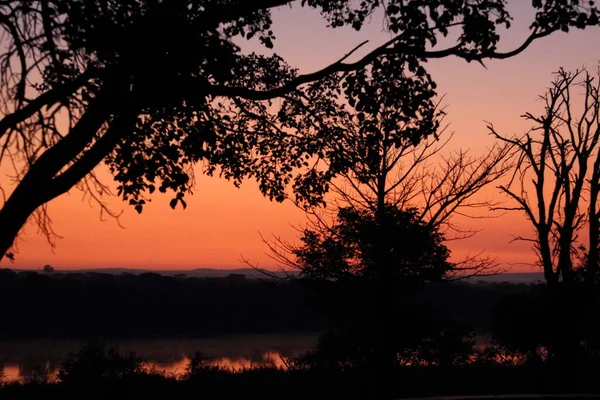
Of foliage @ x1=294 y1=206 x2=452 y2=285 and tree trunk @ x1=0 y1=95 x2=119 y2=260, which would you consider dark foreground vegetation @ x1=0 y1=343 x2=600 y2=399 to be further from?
tree trunk @ x1=0 y1=95 x2=119 y2=260

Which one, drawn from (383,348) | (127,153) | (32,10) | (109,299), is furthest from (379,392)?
(109,299)

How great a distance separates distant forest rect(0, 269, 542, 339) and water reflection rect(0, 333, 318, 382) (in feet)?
12.0

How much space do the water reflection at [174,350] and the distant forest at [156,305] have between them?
3.66 metres

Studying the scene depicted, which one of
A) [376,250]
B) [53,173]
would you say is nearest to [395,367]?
[376,250]

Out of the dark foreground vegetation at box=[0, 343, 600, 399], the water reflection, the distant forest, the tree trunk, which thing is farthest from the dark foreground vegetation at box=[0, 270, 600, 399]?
the distant forest

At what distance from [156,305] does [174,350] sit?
17143 millimetres

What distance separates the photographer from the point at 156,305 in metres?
66.1

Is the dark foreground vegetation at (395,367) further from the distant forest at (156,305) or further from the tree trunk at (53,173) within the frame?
the distant forest at (156,305)

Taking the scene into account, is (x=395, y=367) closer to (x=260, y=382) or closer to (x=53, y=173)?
(x=260, y=382)

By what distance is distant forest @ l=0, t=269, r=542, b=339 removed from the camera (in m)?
58.1

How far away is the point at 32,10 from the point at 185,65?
7.09ft

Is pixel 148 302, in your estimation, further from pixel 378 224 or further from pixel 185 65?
pixel 185 65

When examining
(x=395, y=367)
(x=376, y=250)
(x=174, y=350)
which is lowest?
(x=174, y=350)

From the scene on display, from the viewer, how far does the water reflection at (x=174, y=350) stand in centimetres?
3962
